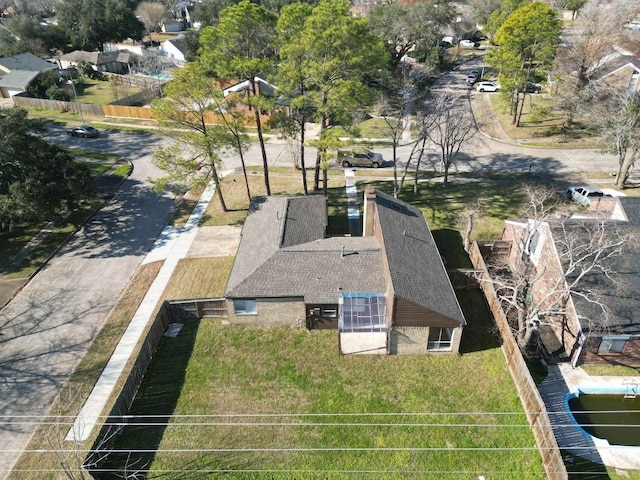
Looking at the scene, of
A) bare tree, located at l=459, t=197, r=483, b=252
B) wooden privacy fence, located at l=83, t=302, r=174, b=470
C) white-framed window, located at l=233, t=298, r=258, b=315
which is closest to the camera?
wooden privacy fence, located at l=83, t=302, r=174, b=470

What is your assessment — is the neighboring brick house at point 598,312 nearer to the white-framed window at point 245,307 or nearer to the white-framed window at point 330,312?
the white-framed window at point 330,312

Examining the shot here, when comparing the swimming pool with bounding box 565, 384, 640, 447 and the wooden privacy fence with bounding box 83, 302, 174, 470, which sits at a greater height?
the wooden privacy fence with bounding box 83, 302, 174, 470

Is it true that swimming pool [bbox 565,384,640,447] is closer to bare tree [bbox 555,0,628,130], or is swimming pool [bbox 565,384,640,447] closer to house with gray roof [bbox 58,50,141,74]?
bare tree [bbox 555,0,628,130]

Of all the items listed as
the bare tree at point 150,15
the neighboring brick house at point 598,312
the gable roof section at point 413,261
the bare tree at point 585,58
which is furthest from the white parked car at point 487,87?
the bare tree at point 150,15

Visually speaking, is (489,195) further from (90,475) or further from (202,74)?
(90,475)

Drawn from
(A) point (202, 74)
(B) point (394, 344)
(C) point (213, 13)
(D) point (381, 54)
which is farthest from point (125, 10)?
(B) point (394, 344)

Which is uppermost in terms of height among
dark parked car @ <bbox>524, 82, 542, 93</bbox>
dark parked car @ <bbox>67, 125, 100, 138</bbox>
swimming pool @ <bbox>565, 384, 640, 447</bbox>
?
dark parked car @ <bbox>524, 82, 542, 93</bbox>

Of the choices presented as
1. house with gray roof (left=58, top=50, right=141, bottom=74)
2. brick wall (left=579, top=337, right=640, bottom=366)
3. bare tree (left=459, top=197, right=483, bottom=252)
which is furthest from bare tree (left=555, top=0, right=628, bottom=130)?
house with gray roof (left=58, top=50, right=141, bottom=74)
